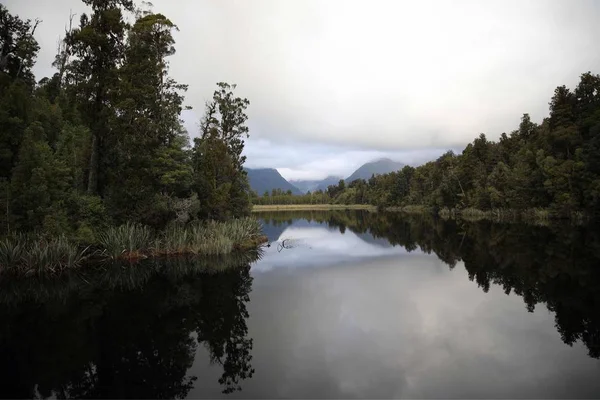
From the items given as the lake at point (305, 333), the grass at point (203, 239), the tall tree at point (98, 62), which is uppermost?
the tall tree at point (98, 62)

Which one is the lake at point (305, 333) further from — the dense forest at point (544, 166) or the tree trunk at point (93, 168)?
the dense forest at point (544, 166)

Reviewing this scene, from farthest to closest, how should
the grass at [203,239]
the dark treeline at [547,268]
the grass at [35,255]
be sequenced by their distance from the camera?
the grass at [203,239], the grass at [35,255], the dark treeline at [547,268]

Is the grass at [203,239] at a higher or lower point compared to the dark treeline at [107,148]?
lower

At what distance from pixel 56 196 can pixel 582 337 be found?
23942 mm

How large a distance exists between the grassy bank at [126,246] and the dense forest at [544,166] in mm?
43436

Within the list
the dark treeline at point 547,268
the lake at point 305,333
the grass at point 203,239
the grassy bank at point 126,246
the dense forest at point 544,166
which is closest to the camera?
the lake at point 305,333

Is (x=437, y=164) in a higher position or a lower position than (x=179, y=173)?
higher

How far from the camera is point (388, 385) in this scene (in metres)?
7.62

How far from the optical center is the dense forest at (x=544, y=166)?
47.8 m

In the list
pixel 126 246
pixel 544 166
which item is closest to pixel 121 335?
pixel 126 246

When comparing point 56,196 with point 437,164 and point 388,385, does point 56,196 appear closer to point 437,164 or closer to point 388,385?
point 388,385

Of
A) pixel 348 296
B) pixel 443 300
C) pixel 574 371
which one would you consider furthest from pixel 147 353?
pixel 443 300

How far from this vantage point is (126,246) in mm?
22328

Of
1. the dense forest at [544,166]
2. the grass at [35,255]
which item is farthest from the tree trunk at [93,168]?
the dense forest at [544,166]
